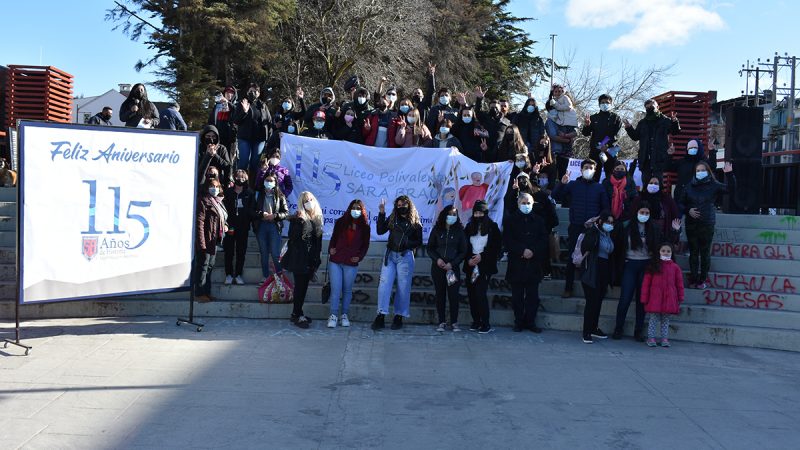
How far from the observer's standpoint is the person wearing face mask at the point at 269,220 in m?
10.1

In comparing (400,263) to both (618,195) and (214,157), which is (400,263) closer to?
(618,195)

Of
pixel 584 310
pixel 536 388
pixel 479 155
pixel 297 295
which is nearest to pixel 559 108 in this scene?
pixel 479 155

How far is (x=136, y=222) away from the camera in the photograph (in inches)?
333

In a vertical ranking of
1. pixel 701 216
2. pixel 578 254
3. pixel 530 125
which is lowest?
pixel 578 254

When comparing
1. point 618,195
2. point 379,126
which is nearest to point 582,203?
point 618,195

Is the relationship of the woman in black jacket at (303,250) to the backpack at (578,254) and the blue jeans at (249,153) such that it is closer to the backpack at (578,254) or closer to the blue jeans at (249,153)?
the backpack at (578,254)

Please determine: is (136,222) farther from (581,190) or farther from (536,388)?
(581,190)

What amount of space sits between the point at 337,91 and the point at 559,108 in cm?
2198

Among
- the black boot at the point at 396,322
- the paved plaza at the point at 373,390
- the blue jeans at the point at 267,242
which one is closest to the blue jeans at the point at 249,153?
the blue jeans at the point at 267,242

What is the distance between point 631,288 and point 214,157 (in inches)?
260

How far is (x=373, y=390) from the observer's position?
21.7ft

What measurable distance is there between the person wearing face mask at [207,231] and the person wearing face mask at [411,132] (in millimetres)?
3786

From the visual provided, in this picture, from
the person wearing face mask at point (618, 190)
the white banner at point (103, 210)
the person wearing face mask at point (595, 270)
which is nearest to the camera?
the white banner at point (103, 210)

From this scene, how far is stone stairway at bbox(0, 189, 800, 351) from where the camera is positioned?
950 centimetres
